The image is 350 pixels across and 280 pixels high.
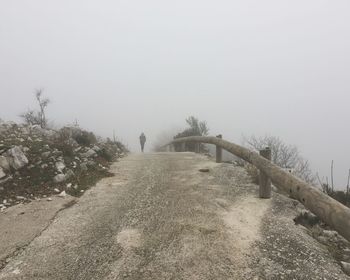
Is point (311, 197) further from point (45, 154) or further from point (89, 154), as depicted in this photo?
point (89, 154)

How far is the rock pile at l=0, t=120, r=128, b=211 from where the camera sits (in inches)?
268

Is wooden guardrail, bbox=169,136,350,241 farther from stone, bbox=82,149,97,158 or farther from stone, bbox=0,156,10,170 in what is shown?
stone, bbox=0,156,10,170

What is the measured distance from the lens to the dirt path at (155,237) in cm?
387

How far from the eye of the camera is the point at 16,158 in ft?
24.4

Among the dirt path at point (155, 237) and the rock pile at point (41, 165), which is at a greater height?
the rock pile at point (41, 165)

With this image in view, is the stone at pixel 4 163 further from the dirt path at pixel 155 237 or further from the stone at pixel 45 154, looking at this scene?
the dirt path at pixel 155 237

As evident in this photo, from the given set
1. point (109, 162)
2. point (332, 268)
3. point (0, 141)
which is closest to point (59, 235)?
point (332, 268)

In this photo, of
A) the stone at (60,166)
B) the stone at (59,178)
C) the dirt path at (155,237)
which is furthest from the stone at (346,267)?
the stone at (60,166)

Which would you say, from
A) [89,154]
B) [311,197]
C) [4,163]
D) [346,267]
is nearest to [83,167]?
[89,154]

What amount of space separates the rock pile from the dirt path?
80 cm

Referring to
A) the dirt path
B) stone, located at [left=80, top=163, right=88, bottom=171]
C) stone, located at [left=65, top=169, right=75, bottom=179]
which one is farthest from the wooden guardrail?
stone, located at [left=80, top=163, right=88, bottom=171]

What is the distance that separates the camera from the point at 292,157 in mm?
31906

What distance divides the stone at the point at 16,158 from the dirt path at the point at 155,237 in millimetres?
1548

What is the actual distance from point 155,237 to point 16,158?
13.7ft
